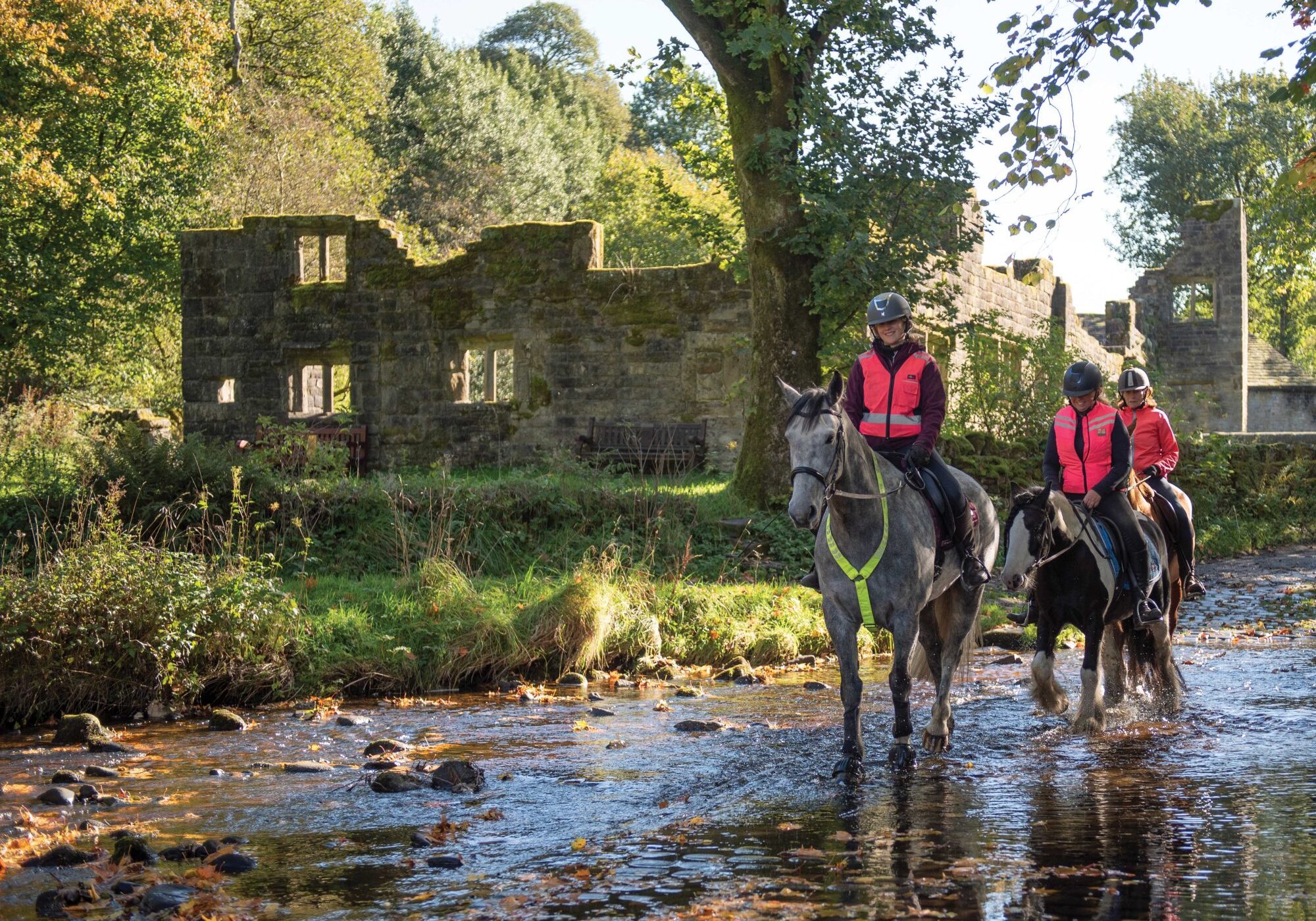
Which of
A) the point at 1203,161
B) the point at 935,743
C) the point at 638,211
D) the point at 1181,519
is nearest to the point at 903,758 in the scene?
the point at 935,743

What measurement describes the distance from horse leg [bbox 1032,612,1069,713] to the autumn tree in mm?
8126

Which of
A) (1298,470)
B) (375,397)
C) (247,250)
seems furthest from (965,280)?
(247,250)

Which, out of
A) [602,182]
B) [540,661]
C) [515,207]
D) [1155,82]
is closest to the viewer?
[540,661]

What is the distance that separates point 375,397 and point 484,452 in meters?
2.51

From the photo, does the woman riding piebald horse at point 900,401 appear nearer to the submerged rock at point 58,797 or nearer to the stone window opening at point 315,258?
the submerged rock at point 58,797

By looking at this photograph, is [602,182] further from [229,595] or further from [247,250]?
[229,595]

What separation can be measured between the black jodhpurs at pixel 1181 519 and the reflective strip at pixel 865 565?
3.36 metres

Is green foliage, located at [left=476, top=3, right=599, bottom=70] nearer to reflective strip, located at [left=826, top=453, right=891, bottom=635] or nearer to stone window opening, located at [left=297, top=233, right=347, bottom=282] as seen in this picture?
stone window opening, located at [left=297, top=233, right=347, bottom=282]

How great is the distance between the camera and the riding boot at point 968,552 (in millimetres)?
8531

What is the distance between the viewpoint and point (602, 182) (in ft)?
177

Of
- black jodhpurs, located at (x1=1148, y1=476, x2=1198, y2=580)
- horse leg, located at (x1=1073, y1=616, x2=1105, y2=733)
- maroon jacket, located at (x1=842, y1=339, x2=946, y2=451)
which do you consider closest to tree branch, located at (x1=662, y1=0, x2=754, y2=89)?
black jodhpurs, located at (x1=1148, y1=476, x2=1198, y2=580)

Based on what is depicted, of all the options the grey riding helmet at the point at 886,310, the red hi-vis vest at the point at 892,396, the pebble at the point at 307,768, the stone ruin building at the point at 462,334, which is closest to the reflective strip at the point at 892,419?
the red hi-vis vest at the point at 892,396

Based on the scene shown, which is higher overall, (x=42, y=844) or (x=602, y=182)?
(x=602, y=182)

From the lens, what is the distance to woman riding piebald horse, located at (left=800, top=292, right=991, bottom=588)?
27.3 ft
